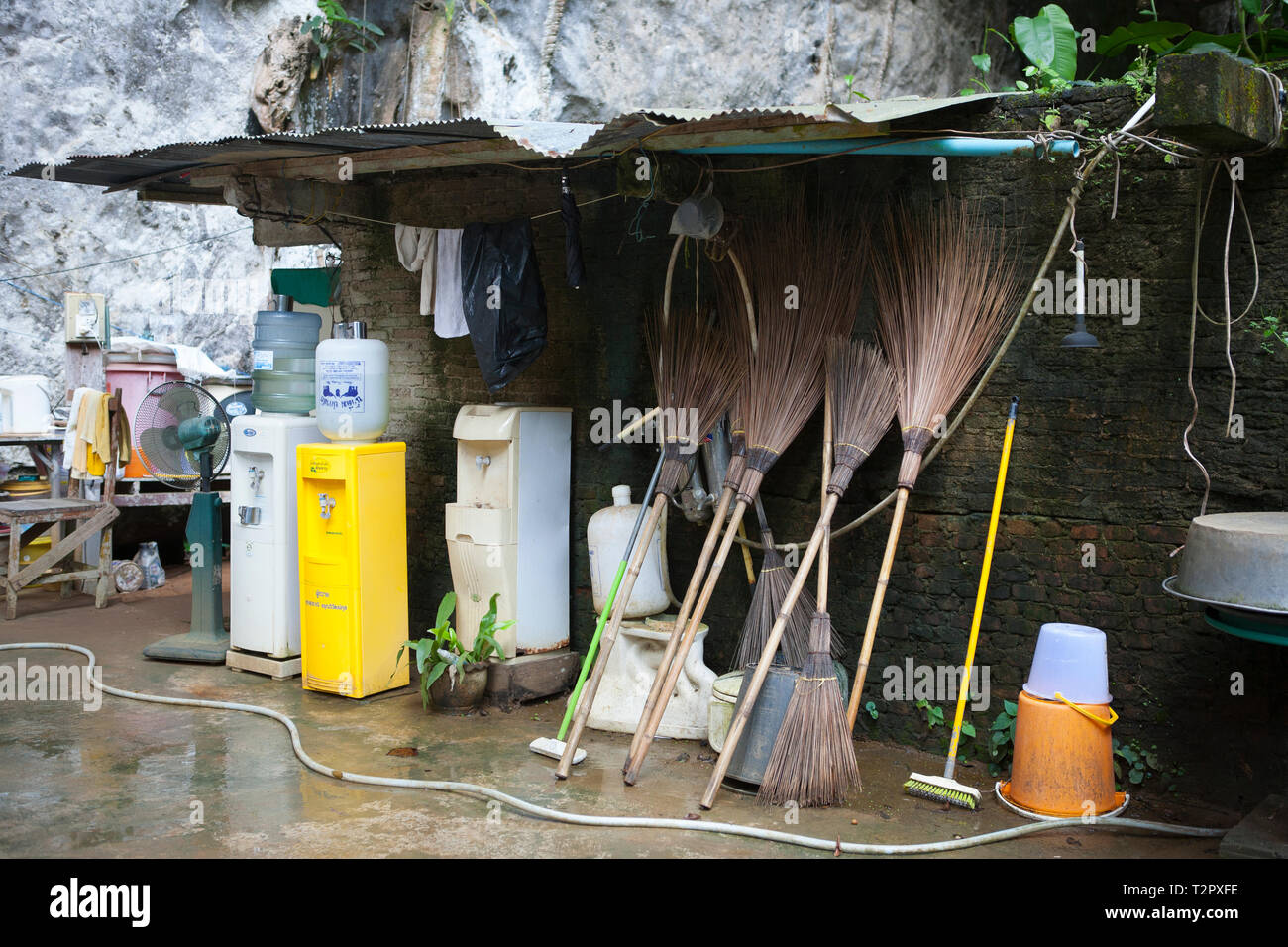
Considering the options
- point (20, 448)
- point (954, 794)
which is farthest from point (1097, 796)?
point (20, 448)

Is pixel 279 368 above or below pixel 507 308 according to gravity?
below

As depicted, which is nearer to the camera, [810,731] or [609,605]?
[810,731]

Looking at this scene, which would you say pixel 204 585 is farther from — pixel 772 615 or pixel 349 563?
pixel 772 615

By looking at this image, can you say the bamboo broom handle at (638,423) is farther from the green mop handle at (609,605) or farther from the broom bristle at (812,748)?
the broom bristle at (812,748)

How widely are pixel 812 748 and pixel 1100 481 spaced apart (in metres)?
1.65

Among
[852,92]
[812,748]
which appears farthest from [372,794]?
[852,92]

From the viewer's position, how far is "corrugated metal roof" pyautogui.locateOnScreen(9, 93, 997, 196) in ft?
13.6

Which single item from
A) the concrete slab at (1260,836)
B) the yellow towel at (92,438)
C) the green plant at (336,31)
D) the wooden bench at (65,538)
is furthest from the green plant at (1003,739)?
the green plant at (336,31)

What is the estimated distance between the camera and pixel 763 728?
14.5 ft

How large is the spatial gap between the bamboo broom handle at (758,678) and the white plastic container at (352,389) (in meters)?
2.68

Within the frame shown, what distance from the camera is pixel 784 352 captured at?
4.86m

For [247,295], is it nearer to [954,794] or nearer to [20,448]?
[20,448]

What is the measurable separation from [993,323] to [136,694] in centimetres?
479

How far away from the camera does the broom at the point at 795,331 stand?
4832mm
